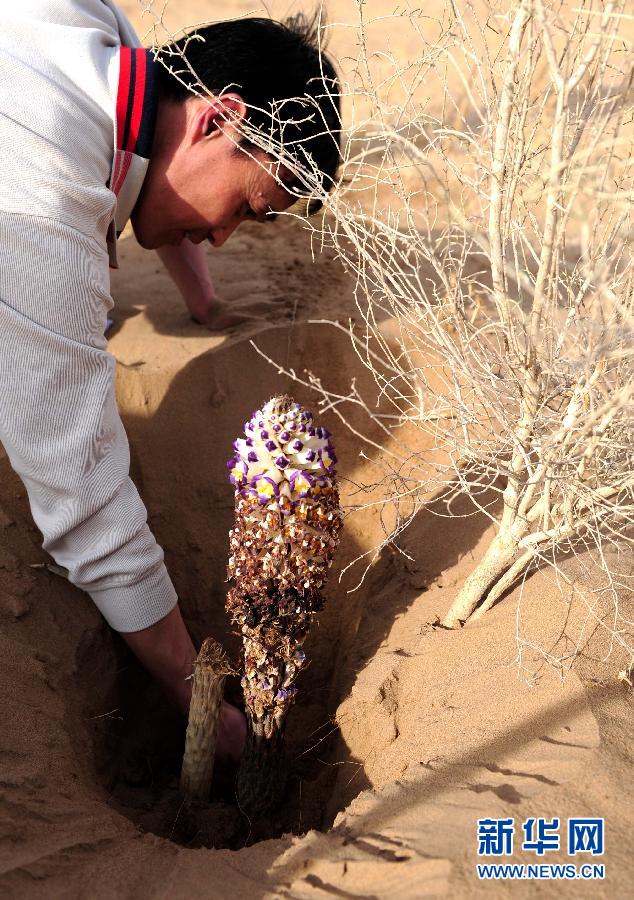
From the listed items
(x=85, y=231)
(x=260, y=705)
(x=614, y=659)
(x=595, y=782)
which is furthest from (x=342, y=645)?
(x=85, y=231)

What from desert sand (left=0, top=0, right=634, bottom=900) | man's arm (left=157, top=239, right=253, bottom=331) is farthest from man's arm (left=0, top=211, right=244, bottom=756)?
man's arm (left=157, top=239, right=253, bottom=331)

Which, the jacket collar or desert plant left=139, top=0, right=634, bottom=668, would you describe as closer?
desert plant left=139, top=0, right=634, bottom=668

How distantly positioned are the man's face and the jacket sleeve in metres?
0.34

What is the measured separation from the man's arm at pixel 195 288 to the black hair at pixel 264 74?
36.9 inches

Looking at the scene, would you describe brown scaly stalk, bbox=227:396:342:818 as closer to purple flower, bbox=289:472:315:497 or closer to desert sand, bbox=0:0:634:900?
purple flower, bbox=289:472:315:497

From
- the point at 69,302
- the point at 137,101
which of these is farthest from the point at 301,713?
the point at 137,101

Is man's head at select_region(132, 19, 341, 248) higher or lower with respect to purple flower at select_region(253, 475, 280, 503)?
higher

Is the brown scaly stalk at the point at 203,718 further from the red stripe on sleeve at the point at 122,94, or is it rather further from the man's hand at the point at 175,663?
the red stripe on sleeve at the point at 122,94

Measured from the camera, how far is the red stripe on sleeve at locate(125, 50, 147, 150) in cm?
198

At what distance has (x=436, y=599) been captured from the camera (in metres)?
2.04

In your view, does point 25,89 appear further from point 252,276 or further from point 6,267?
point 252,276

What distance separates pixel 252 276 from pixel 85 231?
1.55m

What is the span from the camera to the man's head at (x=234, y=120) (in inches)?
78.2

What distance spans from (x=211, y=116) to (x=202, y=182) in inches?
6.7
